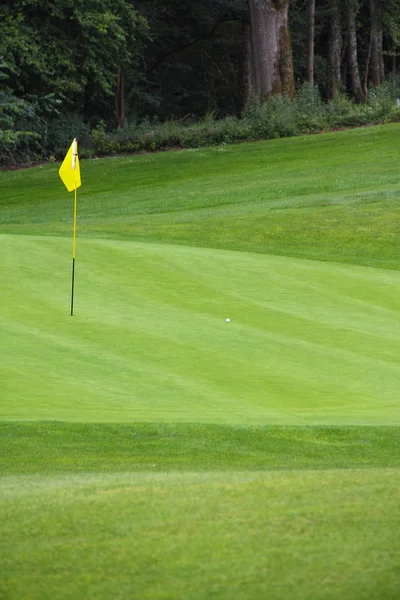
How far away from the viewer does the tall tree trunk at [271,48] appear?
115 feet

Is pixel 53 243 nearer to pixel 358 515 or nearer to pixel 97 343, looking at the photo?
pixel 97 343

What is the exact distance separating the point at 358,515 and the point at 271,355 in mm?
5053

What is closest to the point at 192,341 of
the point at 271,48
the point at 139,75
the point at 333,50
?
the point at 271,48

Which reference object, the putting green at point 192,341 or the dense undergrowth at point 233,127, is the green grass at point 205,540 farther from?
the dense undergrowth at point 233,127

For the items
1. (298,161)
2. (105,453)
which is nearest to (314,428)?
(105,453)

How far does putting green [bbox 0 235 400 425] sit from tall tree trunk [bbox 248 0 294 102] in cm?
2321

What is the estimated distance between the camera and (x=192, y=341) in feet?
29.9

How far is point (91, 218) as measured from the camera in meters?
24.1

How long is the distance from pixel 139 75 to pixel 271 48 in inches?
652

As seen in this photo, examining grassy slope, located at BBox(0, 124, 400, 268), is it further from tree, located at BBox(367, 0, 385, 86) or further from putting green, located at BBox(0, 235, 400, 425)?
tree, located at BBox(367, 0, 385, 86)

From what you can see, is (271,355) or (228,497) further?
(271,355)

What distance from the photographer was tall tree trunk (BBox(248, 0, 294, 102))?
3519 cm

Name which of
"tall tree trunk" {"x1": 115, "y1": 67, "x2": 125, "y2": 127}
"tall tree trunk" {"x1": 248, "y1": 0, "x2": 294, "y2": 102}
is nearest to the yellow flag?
"tall tree trunk" {"x1": 248, "y1": 0, "x2": 294, "y2": 102}

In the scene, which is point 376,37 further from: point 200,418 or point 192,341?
point 200,418
